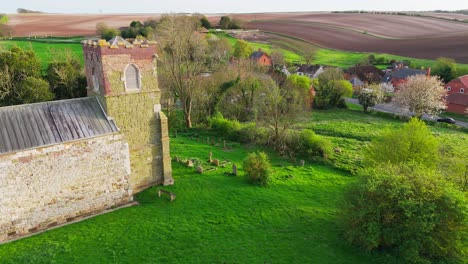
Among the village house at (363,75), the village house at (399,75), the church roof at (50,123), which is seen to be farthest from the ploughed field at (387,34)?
the church roof at (50,123)

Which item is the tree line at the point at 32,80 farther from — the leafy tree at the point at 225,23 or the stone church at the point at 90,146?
the leafy tree at the point at 225,23

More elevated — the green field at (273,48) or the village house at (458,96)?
the green field at (273,48)

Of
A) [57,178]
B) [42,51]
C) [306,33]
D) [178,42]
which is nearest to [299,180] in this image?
[57,178]

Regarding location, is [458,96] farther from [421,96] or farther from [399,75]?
[399,75]

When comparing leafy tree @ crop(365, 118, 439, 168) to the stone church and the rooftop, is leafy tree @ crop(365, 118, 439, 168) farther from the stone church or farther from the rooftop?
the rooftop

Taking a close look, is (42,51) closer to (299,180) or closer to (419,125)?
(299,180)

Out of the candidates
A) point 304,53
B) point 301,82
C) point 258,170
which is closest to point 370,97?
point 301,82
